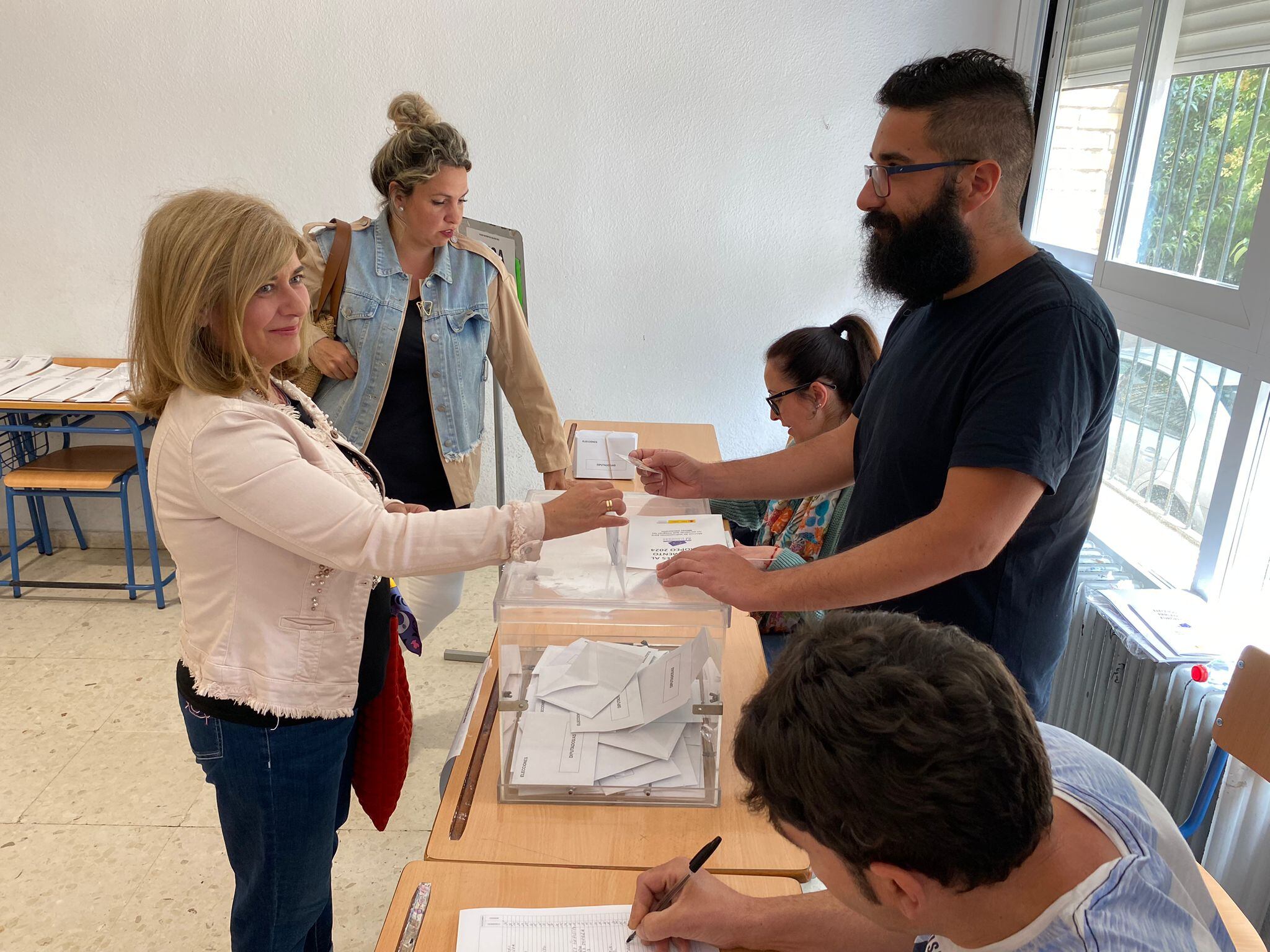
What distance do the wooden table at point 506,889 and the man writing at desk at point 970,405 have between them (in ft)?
1.17

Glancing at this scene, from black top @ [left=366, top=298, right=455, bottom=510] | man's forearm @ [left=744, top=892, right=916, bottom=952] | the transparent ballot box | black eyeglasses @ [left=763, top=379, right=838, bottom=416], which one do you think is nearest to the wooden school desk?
black top @ [left=366, top=298, right=455, bottom=510]

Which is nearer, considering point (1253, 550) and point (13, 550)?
point (1253, 550)

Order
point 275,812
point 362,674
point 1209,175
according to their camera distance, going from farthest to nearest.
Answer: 1. point 1209,175
2. point 362,674
3. point 275,812

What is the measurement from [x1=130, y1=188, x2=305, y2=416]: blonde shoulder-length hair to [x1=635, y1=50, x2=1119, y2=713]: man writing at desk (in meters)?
0.69

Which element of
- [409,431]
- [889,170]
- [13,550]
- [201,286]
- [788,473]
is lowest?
[13,550]

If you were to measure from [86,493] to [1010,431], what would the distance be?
377cm

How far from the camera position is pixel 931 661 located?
2.40ft

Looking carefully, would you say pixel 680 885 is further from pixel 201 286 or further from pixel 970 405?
pixel 201 286

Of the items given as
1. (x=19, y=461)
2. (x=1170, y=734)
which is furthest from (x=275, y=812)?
(x=19, y=461)

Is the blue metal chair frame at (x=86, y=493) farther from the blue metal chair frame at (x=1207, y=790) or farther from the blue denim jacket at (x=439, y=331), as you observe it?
the blue metal chair frame at (x=1207, y=790)

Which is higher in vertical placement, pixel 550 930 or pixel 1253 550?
pixel 1253 550

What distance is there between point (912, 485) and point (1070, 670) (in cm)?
118

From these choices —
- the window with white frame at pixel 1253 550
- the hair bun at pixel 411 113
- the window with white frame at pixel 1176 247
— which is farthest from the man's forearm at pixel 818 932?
the hair bun at pixel 411 113

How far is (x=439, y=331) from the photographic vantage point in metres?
2.33
